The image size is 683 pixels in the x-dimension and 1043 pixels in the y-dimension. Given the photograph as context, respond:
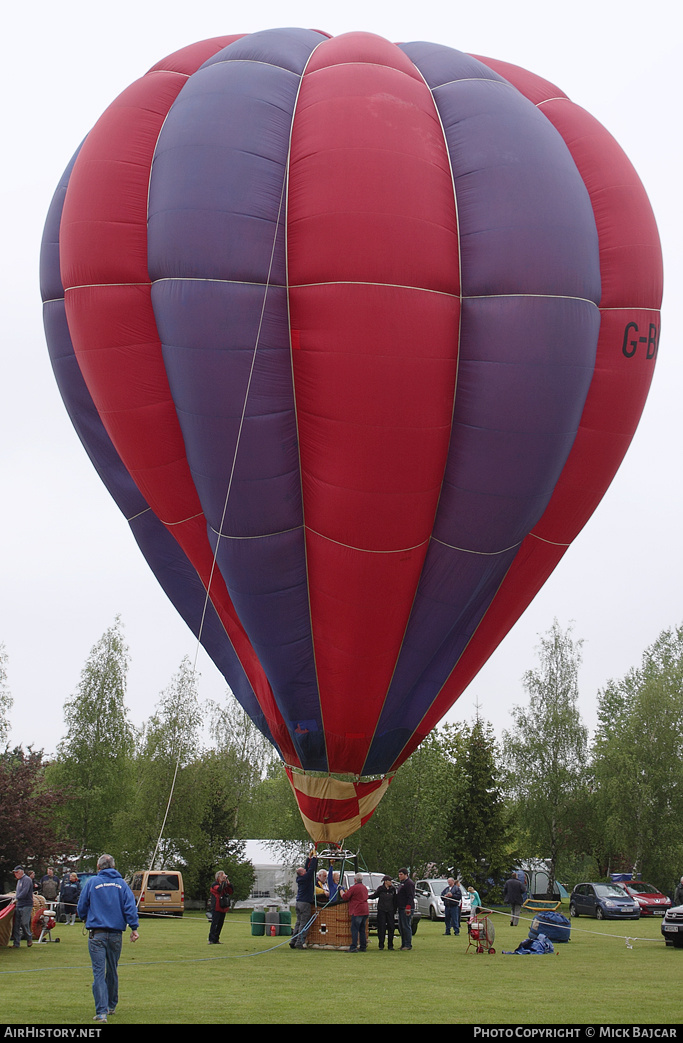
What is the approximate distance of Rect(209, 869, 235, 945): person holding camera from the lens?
49.5ft

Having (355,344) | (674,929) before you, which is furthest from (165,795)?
(355,344)

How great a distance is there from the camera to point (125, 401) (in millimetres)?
11312

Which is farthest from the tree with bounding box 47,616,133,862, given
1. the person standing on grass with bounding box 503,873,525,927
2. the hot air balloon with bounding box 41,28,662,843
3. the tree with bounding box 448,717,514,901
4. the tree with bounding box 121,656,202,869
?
the hot air balloon with bounding box 41,28,662,843

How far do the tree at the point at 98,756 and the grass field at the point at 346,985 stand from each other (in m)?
22.2

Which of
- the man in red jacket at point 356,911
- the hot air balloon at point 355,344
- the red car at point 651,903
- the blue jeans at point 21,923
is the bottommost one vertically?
the red car at point 651,903

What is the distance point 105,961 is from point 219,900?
24.1 ft

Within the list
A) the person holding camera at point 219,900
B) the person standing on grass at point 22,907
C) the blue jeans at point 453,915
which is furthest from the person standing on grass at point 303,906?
the blue jeans at point 453,915

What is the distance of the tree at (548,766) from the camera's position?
38.2 meters

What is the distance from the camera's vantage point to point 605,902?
89.8 ft

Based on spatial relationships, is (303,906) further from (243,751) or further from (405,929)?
(243,751)

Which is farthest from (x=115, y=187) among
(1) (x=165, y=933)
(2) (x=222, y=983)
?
(1) (x=165, y=933)

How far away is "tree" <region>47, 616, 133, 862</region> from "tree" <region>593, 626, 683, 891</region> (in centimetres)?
1577

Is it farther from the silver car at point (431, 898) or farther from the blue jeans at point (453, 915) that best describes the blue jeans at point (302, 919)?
the silver car at point (431, 898)

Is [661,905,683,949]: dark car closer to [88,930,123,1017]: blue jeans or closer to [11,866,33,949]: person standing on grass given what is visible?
[11,866,33,949]: person standing on grass
